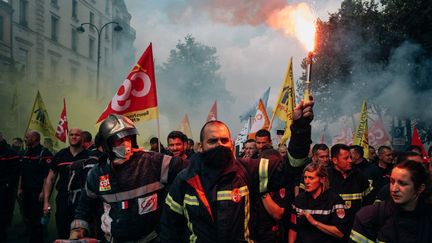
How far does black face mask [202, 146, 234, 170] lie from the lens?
3.25 m

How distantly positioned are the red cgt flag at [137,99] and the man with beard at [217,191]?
323cm

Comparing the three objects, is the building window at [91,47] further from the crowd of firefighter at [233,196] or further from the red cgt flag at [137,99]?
the crowd of firefighter at [233,196]

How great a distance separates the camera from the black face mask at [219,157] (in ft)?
10.7

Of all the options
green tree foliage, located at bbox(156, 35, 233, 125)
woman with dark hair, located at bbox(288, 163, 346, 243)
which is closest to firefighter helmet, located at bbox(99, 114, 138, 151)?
woman with dark hair, located at bbox(288, 163, 346, 243)

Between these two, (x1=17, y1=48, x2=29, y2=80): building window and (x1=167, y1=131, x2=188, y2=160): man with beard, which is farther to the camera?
(x1=17, y1=48, x2=29, y2=80): building window

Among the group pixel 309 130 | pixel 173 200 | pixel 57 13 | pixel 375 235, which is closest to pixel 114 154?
pixel 173 200

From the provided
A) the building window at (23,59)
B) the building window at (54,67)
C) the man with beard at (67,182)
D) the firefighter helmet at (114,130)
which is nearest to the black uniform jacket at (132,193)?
the firefighter helmet at (114,130)

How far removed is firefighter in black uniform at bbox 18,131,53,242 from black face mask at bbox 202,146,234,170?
20.8ft

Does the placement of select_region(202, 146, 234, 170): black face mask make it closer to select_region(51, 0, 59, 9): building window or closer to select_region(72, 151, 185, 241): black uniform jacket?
select_region(72, 151, 185, 241): black uniform jacket

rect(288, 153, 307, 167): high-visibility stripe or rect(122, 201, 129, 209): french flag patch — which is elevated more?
rect(288, 153, 307, 167): high-visibility stripe

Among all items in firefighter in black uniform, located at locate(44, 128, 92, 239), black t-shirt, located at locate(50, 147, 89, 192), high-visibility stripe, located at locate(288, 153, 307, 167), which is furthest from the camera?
black t-shirt, located at locate(50, 147, 89, 192)

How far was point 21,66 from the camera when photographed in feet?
108

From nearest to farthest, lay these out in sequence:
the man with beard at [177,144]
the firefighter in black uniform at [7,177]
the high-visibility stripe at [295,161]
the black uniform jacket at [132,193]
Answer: the high-visibility stripe at [295,161], the black uniform jacket at [132,193], the man with beard at [177,144], the firefighter in black uniform at [7,177]

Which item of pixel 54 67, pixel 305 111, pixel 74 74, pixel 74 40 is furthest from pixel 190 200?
pixel 74 40
